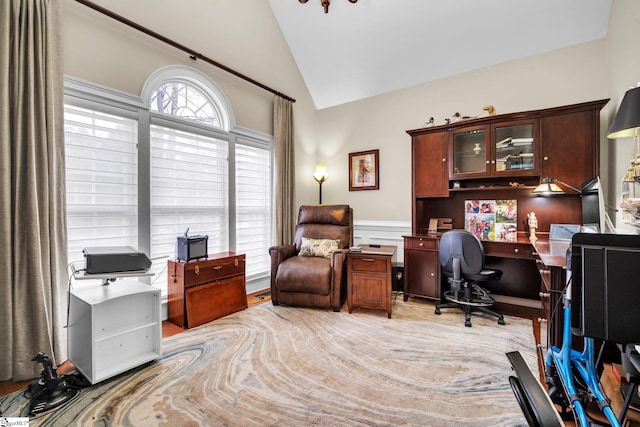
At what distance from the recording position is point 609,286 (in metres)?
1.03

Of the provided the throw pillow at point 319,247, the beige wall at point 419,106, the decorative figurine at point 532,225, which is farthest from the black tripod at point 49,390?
the decorative figurine at point 532,225

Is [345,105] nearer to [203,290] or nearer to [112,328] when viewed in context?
[203,290]

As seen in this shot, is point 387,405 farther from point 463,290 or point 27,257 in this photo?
point 27,257

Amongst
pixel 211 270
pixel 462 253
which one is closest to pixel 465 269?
pixel 462 253

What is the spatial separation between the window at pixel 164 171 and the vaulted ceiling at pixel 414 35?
1.49 metres

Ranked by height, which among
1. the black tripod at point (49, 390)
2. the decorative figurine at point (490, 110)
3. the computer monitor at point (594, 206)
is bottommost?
the black tripod at point (49, 390)

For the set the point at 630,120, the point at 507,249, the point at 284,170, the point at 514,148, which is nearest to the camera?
the point at 630,120

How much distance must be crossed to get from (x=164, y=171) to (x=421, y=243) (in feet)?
9.32

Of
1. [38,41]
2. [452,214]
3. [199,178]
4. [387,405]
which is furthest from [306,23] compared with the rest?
[387,405]

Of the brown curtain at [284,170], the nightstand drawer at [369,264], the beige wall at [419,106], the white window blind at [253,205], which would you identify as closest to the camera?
the nightstand drawer at [369,264]

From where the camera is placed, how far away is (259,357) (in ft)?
6.94

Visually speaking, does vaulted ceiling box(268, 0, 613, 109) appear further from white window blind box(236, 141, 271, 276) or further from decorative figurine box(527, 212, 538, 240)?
decorative figurine box(527, 212, 538, 240)

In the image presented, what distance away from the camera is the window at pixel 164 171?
2.31m

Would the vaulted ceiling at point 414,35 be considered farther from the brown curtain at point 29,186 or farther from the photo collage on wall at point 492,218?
the brown curtain at point 29,186
